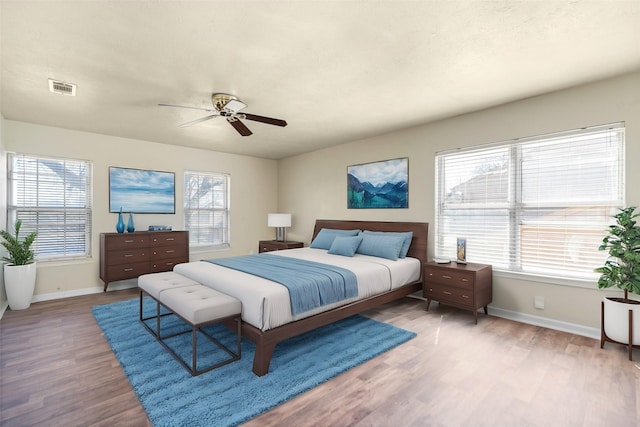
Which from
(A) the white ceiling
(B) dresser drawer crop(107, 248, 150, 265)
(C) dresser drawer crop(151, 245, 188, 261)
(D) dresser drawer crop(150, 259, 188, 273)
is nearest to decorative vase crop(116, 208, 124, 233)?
(B) dresser drawer crop(107, 248, 150, 265)

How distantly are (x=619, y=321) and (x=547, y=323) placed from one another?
731 mm

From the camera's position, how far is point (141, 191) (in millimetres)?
5305

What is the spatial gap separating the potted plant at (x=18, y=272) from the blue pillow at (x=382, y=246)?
449 cm

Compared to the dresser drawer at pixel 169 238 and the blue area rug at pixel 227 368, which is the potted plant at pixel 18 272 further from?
the dresser drawer at pixel 169 238

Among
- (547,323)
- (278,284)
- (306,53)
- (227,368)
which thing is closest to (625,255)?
(547,323)

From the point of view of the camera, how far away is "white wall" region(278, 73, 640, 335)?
2936 mm

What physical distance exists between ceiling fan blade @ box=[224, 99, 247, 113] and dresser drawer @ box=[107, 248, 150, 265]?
3075 mm

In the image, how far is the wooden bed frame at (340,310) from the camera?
95.0 inches

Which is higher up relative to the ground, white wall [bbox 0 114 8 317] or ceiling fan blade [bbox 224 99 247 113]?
ceiling fan blade [bbox 224 99 247 113]

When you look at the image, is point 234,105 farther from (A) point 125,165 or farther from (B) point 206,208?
(B) point 206,208

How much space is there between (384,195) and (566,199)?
2.38m

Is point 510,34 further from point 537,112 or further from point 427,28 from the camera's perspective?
point 537,112

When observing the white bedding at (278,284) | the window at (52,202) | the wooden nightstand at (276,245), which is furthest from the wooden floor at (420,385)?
the wooden nightstand at (276,245)

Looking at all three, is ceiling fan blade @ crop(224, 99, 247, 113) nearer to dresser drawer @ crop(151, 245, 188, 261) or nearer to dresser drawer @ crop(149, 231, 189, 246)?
dresser drawer @ crop(149, 231, 189, 246)
